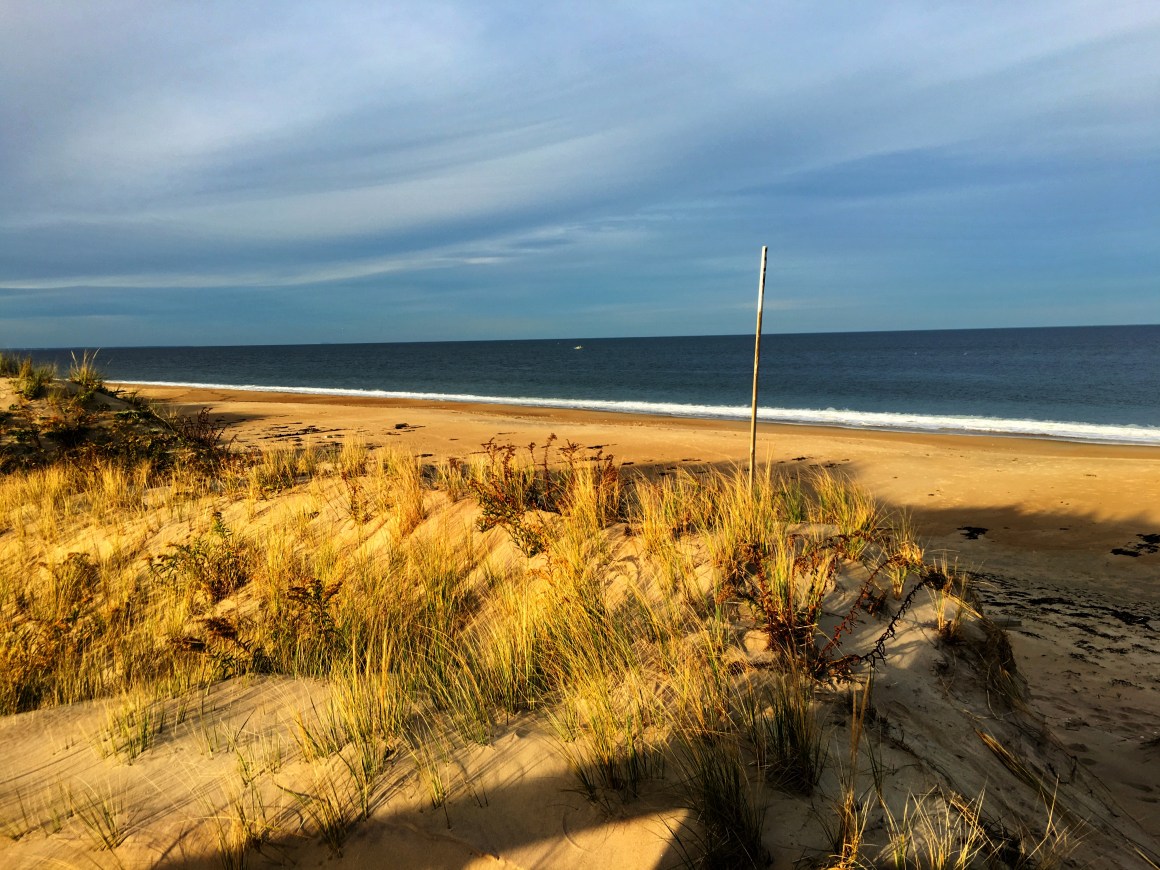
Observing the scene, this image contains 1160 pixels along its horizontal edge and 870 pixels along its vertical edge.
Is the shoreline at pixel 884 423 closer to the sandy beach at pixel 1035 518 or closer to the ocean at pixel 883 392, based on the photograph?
the ocean at pixel 883 392

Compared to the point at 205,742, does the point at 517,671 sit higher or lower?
higher

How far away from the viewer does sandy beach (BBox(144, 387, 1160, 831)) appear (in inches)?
179

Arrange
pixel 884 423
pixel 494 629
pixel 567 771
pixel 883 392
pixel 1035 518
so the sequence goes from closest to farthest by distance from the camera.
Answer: pixel 567 771
pixel 494 629
pixel 1035 518
pixel 884 423
pixel 883 392

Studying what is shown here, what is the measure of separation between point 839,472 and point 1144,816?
10.1 metres

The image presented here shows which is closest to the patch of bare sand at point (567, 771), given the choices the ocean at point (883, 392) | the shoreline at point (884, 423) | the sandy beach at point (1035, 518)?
the sandy beach at point (1035, 518)

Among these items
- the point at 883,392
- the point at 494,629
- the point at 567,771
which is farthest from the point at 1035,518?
the point at 883,392

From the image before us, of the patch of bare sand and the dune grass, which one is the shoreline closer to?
the patch of bare sand

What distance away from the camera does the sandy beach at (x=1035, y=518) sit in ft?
14.9

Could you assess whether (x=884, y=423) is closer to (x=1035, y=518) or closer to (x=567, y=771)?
(x=1035, y=518)

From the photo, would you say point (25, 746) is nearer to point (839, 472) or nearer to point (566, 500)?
point (566, 500)

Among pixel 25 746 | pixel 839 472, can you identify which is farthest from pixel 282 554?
pixel 839 472

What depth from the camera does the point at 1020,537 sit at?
358 inches

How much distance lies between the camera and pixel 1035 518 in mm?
9945

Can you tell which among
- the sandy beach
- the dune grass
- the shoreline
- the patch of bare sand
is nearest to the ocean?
the shoreline
